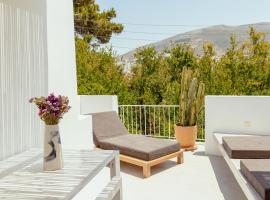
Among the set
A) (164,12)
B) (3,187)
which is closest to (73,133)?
(3,187)

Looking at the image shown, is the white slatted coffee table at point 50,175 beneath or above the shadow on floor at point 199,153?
above

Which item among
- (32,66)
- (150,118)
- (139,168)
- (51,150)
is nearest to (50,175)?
(51,150)

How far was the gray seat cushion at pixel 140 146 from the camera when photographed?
3.92 meters

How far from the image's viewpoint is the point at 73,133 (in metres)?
3.40

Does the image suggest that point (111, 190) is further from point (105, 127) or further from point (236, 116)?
point (236, 116)

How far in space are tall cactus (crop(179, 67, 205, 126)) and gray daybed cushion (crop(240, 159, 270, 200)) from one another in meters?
2.41

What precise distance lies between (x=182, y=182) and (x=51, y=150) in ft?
7.00

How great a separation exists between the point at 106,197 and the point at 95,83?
6.37 m

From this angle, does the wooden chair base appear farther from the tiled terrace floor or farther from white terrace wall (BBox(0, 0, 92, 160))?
white terrace wall (BBox(0, 0, 92, 160))

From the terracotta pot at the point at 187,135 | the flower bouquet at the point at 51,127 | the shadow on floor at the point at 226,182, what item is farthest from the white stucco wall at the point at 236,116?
the flower bouquet at the point at 51,127

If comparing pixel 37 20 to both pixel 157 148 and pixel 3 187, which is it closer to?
pixel 3 187

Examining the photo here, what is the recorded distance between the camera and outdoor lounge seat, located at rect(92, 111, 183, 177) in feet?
12.8

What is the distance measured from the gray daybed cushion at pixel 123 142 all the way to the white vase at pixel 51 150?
192cm

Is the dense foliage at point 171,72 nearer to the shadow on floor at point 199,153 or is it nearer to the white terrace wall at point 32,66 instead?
the shadow on floor at point 199,153
